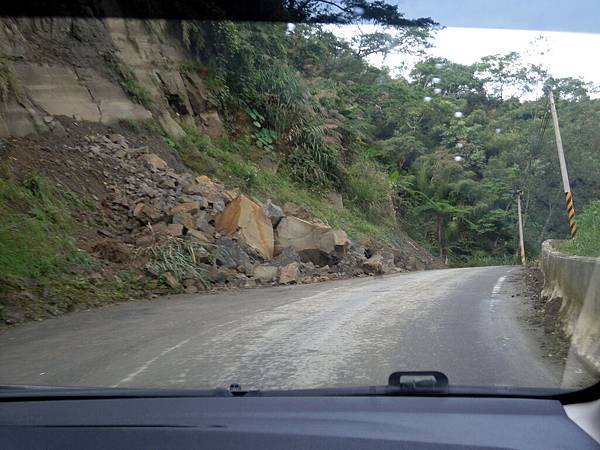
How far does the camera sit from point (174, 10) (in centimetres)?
1362

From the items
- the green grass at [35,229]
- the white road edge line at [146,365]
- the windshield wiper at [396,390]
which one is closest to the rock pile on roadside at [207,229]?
the green grass at [35,229]

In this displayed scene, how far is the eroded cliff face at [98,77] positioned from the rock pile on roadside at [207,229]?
1.55m

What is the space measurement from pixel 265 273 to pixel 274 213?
12.3 ft

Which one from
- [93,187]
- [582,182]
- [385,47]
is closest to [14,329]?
[93,187]

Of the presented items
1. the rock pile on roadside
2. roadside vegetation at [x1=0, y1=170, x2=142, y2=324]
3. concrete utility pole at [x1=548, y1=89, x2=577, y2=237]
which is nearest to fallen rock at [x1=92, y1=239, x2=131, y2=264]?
the rock pile on roadside

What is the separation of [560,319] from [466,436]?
675cm

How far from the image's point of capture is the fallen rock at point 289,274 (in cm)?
1759

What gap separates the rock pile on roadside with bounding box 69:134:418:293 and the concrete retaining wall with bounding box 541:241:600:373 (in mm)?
8696

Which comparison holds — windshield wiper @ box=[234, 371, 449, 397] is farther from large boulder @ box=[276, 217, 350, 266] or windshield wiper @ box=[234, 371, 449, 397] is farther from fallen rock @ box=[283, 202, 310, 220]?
fallen rock @ box=[283, 202, 310, 220]

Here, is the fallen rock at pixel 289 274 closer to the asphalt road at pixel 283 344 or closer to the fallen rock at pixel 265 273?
the fallen rock at pixel 265 273

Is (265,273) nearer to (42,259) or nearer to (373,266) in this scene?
(373,266)

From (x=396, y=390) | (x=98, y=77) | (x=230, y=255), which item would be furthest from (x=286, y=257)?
(x=396, y=390)

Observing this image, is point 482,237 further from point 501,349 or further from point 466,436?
point 466,436

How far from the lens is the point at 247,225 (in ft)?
60.7
